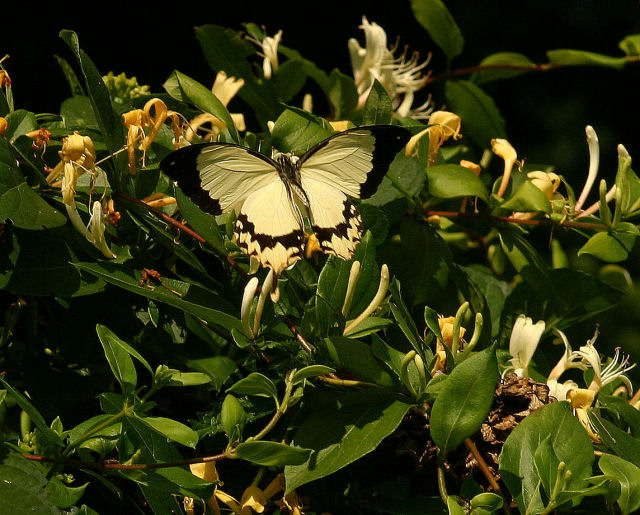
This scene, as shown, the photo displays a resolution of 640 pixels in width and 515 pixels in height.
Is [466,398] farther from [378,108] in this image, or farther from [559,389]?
[378,108]

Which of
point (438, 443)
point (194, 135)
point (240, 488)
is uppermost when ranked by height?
point (194, 135)

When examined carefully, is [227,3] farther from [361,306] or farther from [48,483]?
[48,483]

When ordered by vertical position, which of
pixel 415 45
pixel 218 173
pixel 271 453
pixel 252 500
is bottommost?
pixel 415 45

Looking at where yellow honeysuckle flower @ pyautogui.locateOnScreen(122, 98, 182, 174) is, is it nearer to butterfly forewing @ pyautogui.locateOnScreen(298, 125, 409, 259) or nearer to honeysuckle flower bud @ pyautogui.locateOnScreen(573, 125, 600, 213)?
butterfly forewing @ pyautogui.locateOnScreen(298, 125, 409, 259)

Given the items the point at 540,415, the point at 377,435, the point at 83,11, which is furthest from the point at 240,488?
the point at 83,11

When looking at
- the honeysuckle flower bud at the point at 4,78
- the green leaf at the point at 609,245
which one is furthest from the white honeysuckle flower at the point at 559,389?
the honeysuckle flower bud at the point at 4,78

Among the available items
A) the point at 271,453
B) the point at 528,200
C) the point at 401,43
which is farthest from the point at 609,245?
the point at 401,43
